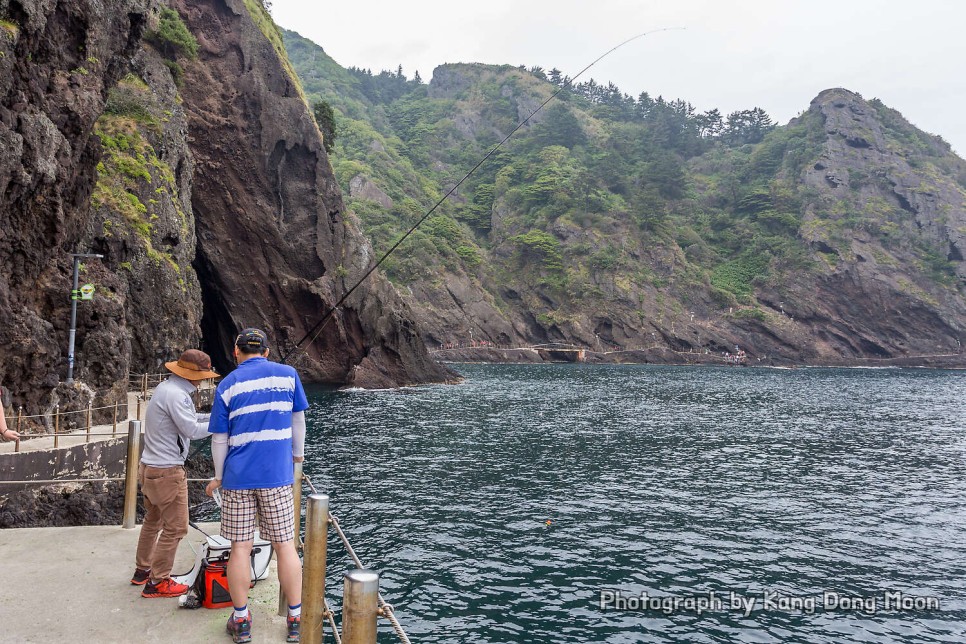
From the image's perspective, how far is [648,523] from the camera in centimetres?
1512

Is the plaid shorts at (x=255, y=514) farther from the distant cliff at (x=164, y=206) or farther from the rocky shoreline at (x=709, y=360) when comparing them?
the rocky shoreline at (x=709, y=360)

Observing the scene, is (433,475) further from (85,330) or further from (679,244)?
(679,244)

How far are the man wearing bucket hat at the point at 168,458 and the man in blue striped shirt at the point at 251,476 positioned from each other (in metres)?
0.97

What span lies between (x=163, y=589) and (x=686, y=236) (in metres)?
110

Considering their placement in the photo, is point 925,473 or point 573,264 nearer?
point 925,473

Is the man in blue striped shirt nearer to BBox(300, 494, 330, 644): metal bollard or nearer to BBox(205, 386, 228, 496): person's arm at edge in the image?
BBox(205, 386, 228, 496): person's arm at edge

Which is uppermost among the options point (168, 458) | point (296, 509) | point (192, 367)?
point (192, 367)

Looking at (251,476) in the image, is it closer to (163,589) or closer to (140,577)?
(163,589)

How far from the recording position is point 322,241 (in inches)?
1935

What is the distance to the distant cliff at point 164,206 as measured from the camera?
55.3 ft

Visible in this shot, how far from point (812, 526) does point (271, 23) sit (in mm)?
55817

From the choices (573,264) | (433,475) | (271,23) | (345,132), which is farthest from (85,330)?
(345,132)

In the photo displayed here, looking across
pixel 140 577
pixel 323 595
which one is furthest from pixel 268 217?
pixel 323 595

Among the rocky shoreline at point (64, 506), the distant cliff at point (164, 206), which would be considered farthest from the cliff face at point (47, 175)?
the rocky shoreline at point (64, 506)
